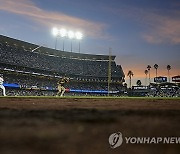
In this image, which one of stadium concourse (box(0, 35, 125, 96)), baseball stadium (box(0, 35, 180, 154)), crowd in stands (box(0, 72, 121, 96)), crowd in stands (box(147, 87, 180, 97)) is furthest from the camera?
crowd in stands (box(147, 87, 180, 97))

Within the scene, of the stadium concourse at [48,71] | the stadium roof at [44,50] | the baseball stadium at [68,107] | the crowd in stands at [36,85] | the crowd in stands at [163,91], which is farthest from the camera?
the crowd in stands at [163,91]

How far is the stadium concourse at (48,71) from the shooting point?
5265 cm

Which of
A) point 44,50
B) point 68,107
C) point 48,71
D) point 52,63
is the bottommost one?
point 68,107

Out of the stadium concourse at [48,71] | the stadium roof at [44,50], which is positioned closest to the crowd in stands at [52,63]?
the stadium concourse at [48,71]

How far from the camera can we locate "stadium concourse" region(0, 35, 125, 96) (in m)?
52.6

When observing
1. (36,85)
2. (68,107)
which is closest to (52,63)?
(36,85)

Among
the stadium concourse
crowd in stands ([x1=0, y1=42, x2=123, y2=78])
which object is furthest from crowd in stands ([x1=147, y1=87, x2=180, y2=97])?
crowd in stands ([x1=0, y1=42, x2=123, y2=78])

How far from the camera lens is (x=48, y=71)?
62562mm

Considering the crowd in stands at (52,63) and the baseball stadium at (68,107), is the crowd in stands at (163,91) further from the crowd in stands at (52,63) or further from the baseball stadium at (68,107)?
the crowd in stands at (52,63)

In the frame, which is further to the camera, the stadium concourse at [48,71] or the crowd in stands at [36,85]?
the stadium concourse at [48,71]

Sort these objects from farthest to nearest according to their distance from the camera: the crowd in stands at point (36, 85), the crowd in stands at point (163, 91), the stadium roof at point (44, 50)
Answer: the crowd in stands at point (163, 91) → the stadium roof at point (44, 50) → the crowd in stands at point (36, 85)

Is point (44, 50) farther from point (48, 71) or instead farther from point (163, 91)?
point (163, 91)

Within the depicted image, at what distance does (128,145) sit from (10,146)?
0.95 metres

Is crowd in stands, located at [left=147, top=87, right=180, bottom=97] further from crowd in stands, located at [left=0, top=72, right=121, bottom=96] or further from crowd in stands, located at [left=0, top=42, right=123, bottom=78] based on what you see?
crowd in stands, located at [left=0, top=72, right=121, bottom=96]
